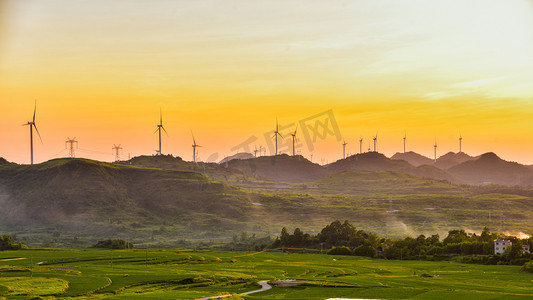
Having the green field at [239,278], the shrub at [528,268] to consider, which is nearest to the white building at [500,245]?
the green field at [239,278]

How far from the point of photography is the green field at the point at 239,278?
101875 millimetres

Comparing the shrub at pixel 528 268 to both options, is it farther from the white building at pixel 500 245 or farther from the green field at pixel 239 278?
the white building at pixel 500 245

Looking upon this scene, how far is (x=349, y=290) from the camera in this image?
108 metres

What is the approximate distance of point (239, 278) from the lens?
12312cm

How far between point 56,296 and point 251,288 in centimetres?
3402

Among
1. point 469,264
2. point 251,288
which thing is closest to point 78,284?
point 251,288

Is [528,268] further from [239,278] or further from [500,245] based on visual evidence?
[239,278]

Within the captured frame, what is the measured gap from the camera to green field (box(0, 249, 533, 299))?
334ft

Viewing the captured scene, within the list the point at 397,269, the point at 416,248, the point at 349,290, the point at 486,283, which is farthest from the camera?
the point at 416,248

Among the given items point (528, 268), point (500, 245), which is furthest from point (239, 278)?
point (500, 245)

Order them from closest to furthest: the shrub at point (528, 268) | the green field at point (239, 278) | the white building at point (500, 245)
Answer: the green field at point (239, 278), the shrub at point (528, 268), the white building at point (500, 245)

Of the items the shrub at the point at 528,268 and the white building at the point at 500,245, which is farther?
the white building at the point at 500,245

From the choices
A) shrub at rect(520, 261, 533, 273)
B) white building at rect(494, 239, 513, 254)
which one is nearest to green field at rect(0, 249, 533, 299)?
shrub at rect(520, 261, 533, 273)

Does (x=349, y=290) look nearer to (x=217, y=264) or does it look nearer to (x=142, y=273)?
(x=142, y=273)
